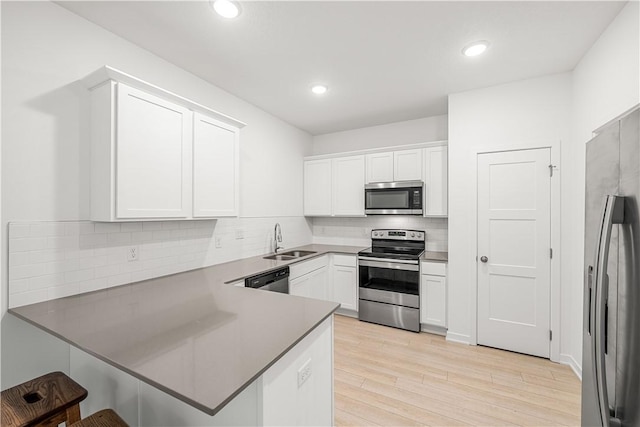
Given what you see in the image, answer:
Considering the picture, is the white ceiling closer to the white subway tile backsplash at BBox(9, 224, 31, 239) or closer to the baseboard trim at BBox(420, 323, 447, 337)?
the white subway tile backsplash at BBox(9, 224, 31, 239)

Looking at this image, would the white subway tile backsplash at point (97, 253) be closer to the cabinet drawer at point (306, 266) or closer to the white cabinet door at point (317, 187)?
the cabinet drawer at point (306, 266)

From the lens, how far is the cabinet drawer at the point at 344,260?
3723mm

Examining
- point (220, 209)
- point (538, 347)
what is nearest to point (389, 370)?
point (538, 347)

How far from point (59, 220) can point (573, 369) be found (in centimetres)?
424

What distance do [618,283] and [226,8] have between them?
2.42 m

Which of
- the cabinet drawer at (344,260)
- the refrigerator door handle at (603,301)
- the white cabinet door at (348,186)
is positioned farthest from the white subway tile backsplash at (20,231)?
the white cabinet door at (348,186)

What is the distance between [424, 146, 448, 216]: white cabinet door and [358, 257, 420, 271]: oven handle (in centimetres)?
71

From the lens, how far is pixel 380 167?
383 centimetres

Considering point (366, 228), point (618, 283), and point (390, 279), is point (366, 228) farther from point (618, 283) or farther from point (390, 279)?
point (618, 283)

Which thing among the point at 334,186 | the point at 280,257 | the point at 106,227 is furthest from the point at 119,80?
the point at 334,186

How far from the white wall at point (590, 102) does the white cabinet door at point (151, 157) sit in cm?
306

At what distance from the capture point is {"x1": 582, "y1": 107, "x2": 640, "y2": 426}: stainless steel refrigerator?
89 centimetres

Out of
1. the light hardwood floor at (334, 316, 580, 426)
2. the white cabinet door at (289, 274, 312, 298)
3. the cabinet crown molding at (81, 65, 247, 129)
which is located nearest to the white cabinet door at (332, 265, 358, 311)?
the white cabinet door at (289, 274, 312, 298)

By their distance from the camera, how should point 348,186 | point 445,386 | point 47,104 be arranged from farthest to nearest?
point 348,186 < point 445,386 < point 47,104
